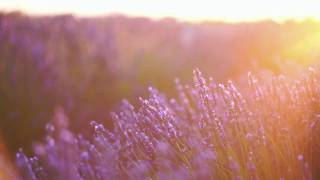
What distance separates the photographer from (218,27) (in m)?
10.1

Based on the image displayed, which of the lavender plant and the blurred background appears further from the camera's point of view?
the blurred background

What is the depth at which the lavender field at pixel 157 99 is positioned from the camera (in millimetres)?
2553

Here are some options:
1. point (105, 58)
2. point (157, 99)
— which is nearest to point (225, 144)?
point (157, 99)

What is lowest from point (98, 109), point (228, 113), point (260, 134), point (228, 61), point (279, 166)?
point (279, 166)

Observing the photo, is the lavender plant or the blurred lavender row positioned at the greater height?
the blurred lavender row

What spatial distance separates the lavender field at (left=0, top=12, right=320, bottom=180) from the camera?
101 inches

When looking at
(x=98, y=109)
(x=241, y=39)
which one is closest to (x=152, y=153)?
(x=98, y=109)

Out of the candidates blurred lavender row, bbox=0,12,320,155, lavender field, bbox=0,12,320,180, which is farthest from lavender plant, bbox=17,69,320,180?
blurred lavender row, bbox=0,12,320,155

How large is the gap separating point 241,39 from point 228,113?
664 centimetres

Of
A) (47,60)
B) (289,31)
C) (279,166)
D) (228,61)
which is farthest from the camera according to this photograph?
(289,31)

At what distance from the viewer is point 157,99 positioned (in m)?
3.19

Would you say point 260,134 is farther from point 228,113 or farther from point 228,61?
point 228,61

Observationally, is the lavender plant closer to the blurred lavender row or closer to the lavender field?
the lavender field

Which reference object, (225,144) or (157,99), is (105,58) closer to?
(157,99)
